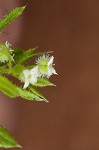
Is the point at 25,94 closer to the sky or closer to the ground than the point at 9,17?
closer to the ground

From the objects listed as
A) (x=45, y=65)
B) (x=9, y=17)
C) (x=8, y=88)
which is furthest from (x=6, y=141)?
(x=9, y=17)

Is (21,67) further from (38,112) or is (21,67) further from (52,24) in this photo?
(52,24)

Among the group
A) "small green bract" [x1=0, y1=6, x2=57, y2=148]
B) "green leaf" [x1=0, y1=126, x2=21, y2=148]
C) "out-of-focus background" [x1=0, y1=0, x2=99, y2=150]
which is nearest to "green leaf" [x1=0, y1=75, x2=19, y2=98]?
"small green bract" [x1=0, y1=6, x2=57, y2=148]

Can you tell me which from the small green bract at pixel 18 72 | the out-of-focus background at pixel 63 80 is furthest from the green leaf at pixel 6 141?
the out-of-focus background at pixel 63 80

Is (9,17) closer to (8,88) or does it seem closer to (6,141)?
(8,88)

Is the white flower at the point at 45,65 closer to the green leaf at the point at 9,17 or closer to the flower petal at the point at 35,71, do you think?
the flower petal at the point at 35,71

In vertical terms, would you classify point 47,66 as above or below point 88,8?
below

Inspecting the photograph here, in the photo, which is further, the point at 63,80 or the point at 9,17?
the point at 63,80

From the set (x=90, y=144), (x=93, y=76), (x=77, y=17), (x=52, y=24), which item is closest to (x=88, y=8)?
(x=77, y=17)
